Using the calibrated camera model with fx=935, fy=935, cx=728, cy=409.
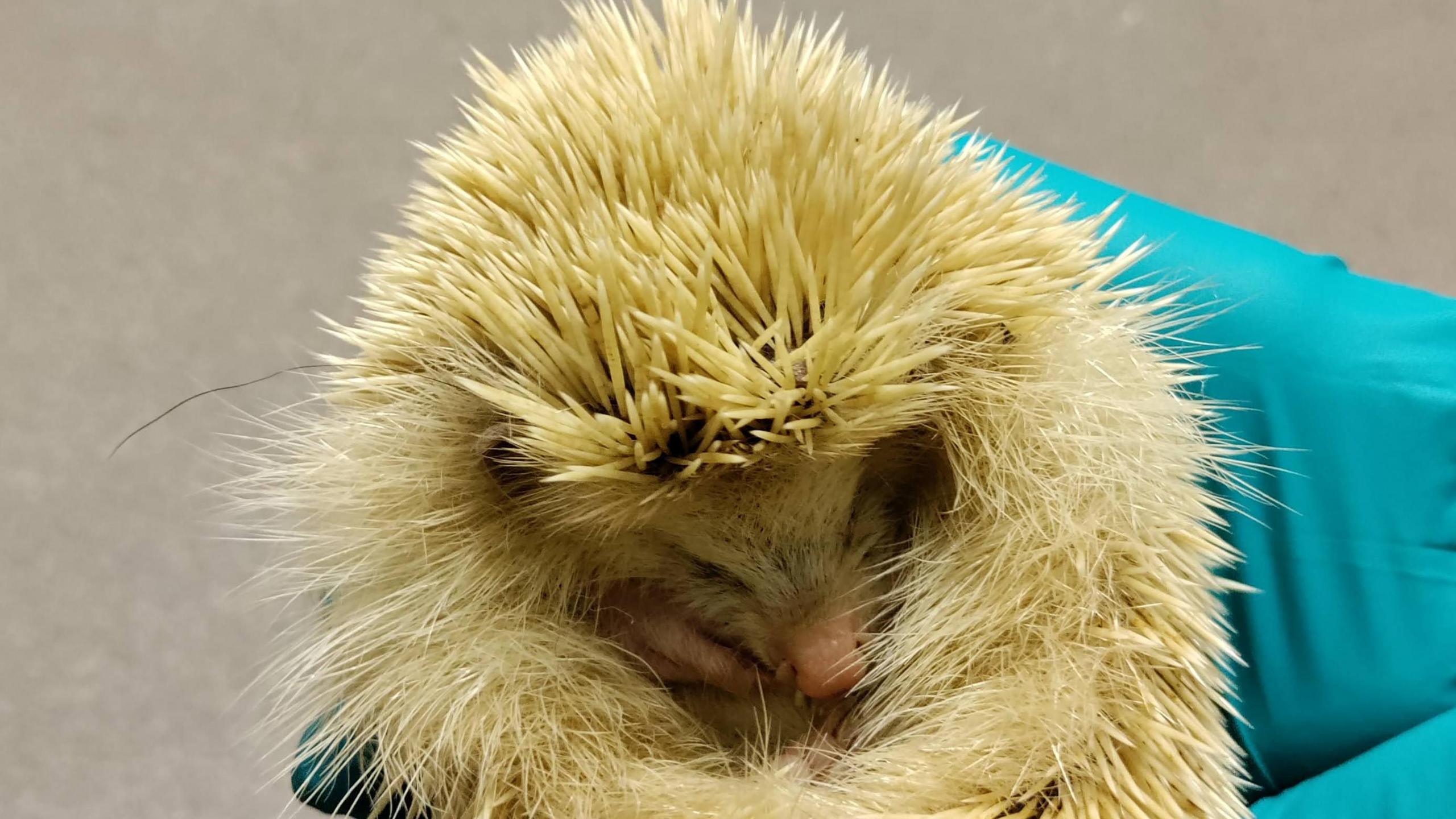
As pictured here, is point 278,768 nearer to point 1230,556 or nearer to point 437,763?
point 437,763

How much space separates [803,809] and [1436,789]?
1.59 feet

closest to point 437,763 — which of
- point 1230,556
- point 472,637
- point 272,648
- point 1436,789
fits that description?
point 472,637

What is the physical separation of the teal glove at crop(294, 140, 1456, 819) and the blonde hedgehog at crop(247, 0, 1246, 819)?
0.13m

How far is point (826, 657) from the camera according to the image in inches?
25.0

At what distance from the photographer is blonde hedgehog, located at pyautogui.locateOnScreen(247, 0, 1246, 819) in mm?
513

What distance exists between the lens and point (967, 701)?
61 centimetres

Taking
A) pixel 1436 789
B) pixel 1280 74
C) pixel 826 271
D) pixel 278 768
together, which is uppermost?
pixel 1280 74

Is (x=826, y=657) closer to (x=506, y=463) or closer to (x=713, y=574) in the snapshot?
(x=713, y=574)

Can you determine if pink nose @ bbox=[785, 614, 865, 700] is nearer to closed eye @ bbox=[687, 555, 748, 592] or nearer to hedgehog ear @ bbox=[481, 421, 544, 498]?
closed eye @ bbox=[687, 555, 748, 592]

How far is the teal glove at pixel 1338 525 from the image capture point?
743mm

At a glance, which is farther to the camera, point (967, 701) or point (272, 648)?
point (272, 648)

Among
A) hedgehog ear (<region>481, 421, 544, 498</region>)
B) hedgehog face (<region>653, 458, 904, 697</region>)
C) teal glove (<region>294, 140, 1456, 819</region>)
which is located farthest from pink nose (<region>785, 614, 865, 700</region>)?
teal glove (<region>294, 140, 1456, 819</region>)

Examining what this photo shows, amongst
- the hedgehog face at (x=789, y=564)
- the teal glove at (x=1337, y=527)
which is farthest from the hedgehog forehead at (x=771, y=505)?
Result: the teal glove at (x=1337, y=527)

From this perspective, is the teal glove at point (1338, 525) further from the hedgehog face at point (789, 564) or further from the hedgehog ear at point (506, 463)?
the hedgehog ear at point (506, 463)
